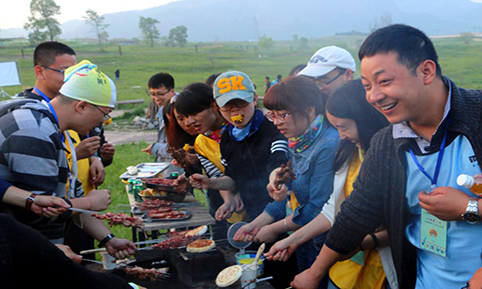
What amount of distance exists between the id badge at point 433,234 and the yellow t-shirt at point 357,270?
57 cm

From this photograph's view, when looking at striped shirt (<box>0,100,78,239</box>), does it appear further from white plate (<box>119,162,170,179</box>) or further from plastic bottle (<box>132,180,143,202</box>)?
white plate (<box>119,162,170,179</box>)

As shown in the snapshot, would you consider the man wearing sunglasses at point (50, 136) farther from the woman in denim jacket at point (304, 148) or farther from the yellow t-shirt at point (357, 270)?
the yellow t-shirt at point (357, 270)

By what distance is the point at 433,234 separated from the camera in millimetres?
1759

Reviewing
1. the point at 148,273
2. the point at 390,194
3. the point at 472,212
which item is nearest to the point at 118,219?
the point at 148,273

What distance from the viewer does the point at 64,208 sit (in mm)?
2600

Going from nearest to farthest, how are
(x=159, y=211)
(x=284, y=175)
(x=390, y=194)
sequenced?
1. (x=390, y=194)
2. (x=284, y=175)
3. (x=159, y=211)

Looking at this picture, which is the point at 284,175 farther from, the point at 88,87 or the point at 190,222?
the point at 88,87

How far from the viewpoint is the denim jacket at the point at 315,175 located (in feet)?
8.73

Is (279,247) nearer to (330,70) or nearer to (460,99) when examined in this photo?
(460,99)

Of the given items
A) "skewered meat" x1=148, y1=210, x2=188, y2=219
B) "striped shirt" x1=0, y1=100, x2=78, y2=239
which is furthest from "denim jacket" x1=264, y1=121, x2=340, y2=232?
"striped shirt" x1=0, y1=100, x2=78, y2=239

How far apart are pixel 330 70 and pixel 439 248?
2.15 metres

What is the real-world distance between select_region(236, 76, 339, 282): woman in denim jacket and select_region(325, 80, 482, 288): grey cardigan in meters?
0.54

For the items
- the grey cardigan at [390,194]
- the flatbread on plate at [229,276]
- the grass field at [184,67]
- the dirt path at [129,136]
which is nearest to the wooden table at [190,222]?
the flatbread on plate at [229,276]

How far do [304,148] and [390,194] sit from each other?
954mm
